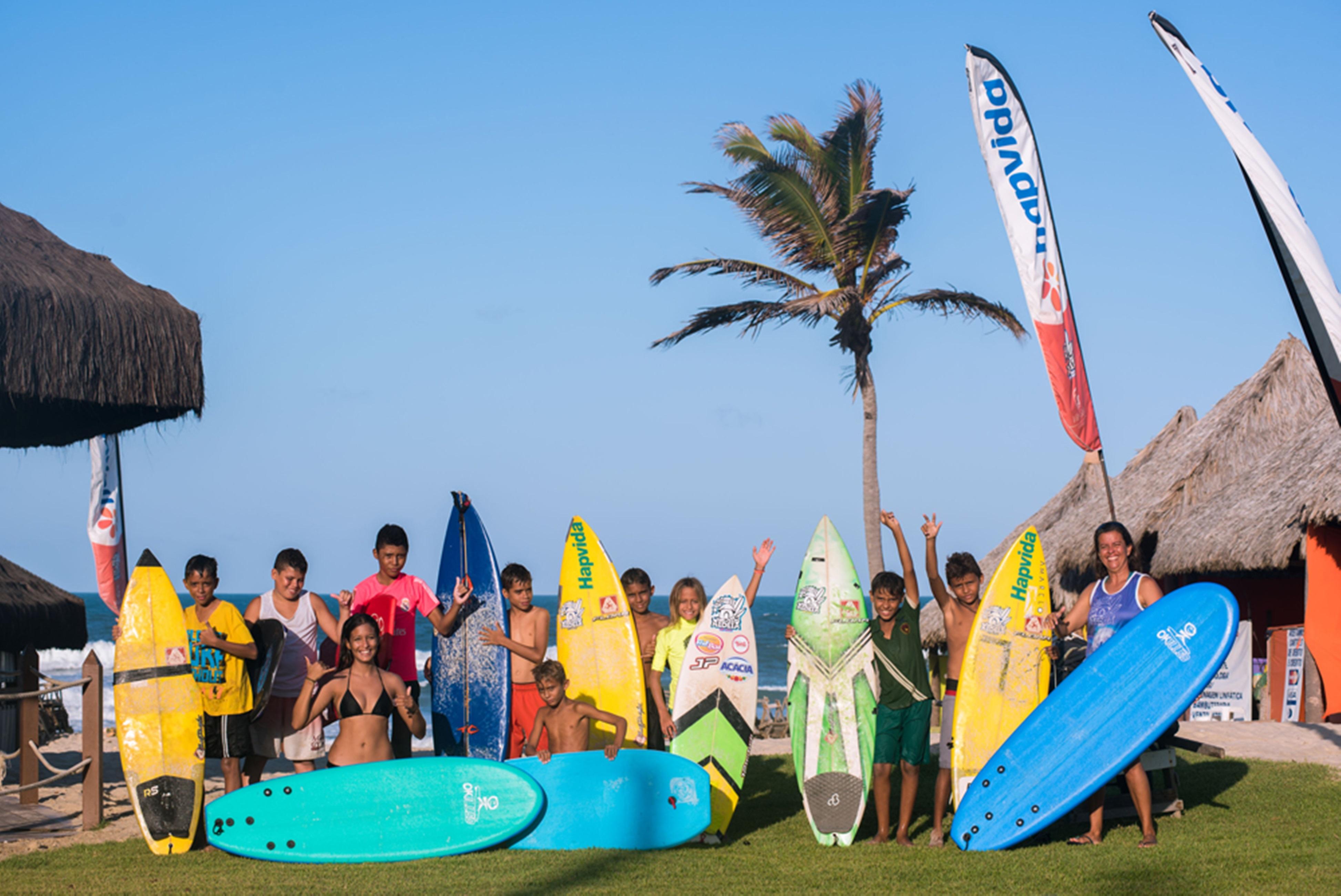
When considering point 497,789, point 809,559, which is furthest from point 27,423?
point 809,559

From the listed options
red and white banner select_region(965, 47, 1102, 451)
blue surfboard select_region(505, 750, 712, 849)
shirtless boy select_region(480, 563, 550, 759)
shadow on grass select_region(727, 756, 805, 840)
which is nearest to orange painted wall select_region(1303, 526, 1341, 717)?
red and white banner select_region(965, 47, 1102, 451)

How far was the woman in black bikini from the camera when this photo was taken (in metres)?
5.41

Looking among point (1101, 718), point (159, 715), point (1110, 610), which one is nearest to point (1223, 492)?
point (1110, 610)

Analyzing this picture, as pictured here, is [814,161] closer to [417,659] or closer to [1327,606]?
[1327,606]

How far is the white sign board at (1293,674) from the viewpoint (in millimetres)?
10344

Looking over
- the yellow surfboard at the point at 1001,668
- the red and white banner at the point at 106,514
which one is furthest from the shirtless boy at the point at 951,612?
the red and white banner at the point at 106,514

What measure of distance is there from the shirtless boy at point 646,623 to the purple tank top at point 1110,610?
226 centimetres

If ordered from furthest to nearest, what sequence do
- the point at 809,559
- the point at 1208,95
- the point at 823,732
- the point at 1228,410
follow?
the point at 1228,410 < the point at 809,559 < the point at 823,732 < the point at 1208,95

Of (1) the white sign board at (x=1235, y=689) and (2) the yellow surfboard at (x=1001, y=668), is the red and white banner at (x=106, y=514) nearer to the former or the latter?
(2) the yellow surfboard at (x=1001, y=668)

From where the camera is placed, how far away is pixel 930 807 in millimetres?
6344

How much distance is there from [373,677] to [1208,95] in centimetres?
435

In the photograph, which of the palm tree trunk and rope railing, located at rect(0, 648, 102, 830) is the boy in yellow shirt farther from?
the palm tree trunk

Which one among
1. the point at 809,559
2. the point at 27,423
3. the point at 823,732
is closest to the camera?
the point at 823,732

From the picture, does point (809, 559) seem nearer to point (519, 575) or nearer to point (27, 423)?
point (519, 575)
